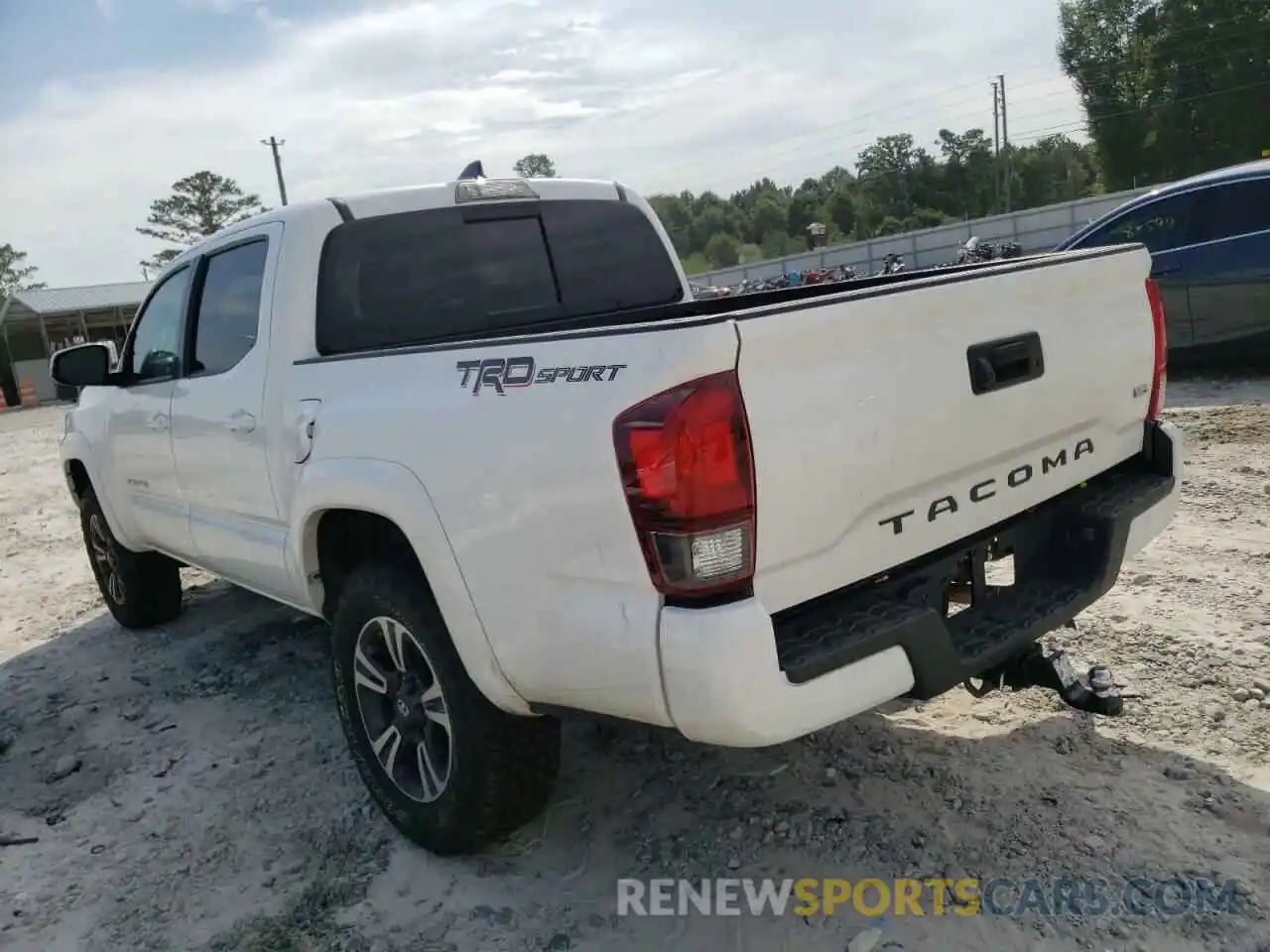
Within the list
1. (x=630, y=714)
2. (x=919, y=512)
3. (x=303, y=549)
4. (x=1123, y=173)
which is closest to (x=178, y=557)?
(x=303, y=549)

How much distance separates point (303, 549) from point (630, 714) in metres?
1.51

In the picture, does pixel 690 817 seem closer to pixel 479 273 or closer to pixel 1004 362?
pixel 1004 362

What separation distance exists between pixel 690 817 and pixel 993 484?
53.1 inches

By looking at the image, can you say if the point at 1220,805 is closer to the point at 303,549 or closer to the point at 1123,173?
the point at 303,549

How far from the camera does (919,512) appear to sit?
2523mm

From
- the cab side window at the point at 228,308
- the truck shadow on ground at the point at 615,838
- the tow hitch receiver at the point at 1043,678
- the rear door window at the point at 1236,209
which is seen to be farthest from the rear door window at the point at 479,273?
the rear door window at the point at 1236,209

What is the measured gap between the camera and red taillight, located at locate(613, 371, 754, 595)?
211cm

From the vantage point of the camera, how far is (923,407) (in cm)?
245

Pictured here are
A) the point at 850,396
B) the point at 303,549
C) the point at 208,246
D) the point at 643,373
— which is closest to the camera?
the point at 643,373

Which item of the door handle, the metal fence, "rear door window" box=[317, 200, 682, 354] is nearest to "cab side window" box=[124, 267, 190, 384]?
the door handle

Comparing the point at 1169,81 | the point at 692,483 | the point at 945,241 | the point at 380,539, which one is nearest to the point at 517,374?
the point at 692,483

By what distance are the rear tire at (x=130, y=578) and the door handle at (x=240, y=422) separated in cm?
208

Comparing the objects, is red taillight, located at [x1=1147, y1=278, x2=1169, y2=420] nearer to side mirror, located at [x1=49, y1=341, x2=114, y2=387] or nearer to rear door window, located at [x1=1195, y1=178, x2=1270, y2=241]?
side mirror, located at [x1=49, y1=341, x2=114, y2=387]

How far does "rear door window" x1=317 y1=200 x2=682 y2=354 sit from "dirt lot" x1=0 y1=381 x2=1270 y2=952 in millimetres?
1584
